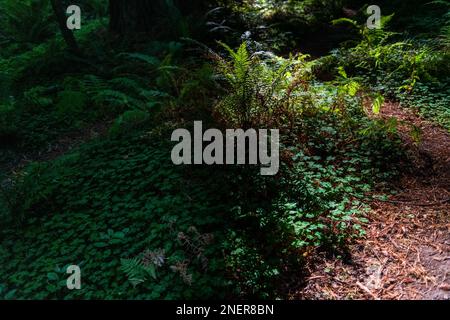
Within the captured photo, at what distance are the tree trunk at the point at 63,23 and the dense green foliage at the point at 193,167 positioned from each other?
0.26 meters

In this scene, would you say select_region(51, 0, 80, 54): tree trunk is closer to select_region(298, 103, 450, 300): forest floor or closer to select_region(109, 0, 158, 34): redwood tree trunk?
select_region(109, 0, 158, 34): redwood tree trunk

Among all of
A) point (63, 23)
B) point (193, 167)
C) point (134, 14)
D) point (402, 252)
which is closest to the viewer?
point (402, 252)

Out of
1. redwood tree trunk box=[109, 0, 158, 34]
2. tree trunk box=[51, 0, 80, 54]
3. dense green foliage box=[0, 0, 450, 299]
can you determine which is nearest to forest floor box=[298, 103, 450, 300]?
dense green foliage box=[0, 0, 450, 299]

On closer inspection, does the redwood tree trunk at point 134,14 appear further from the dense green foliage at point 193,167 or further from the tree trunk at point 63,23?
the tree trunk at point 63,23

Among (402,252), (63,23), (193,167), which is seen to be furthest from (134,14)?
(402,252)

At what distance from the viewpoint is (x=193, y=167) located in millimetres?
3990

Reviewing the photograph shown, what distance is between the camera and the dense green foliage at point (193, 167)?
294cm

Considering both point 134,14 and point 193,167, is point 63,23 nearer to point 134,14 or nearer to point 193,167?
point 134,14

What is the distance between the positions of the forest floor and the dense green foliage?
136 millimetres

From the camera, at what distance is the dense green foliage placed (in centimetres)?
294

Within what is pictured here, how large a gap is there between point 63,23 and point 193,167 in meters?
4.32

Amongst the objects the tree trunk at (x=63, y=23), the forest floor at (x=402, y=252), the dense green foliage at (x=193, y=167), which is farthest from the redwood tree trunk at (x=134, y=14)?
the forest floor at (x=402, y=252)
